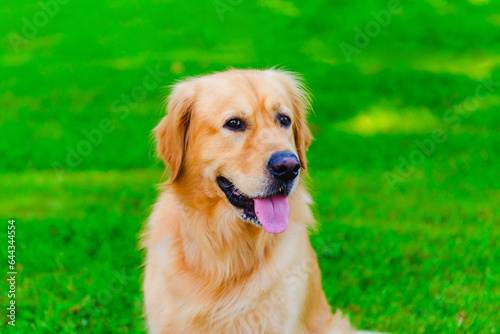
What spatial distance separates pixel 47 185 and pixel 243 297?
4133mm

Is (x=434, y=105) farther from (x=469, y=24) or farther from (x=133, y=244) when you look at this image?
(x=133, y=244)

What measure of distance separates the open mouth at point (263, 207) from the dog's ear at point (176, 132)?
374 mm

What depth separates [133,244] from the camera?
5.05 metres

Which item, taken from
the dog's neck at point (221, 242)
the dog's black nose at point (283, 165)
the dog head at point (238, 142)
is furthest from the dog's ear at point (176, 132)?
the dog's black nose at point (283, 165)

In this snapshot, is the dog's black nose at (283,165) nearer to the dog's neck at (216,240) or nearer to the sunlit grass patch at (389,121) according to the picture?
the dog's neck at (216,240)

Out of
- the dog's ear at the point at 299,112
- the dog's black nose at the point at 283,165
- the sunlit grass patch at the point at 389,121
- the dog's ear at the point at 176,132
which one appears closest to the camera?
the dog's black nose at the point at 283,165

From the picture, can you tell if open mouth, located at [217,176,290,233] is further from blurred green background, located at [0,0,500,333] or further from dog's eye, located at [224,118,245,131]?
blurred green background, located at [0,0,500,333]

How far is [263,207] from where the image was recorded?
2.98 metres

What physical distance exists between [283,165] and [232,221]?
59 cm

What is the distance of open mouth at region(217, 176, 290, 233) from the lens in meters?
2.97

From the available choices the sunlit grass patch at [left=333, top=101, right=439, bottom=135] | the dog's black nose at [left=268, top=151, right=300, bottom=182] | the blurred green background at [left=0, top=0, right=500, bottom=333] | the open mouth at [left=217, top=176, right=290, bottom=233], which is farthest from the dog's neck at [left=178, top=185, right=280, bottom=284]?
the sunlit grass patch at [left=333, top=101, right=439, bottom=135]

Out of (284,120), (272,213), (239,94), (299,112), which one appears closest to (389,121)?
(299,112)

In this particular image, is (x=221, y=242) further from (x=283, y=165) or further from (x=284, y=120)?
(x=284, y=120)

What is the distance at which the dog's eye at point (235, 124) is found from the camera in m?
3.11
